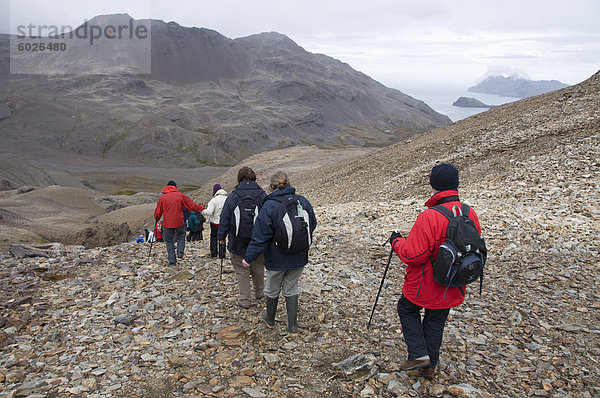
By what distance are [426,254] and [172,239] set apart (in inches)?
272

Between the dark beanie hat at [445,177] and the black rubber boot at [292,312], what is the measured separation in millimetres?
2725

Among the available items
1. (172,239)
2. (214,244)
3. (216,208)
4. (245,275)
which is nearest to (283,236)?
(245,275)

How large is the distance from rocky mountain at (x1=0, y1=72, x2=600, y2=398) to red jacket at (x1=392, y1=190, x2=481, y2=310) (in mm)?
1134

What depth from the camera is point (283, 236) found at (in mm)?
5750

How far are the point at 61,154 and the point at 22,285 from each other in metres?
133

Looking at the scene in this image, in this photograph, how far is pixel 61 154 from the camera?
4889 inches

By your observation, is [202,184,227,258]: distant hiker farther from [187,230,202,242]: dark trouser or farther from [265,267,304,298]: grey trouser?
[265,267,304,298]: grey trouser

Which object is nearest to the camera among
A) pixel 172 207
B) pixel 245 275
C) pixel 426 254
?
pixel 426 254

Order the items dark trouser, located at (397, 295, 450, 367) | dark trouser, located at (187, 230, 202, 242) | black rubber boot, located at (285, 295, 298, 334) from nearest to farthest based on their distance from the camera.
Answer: dark trouser, located at (397, 295, 450, 367) → black rubber boot, located at (285, 295, 298, 334) → dark trouser, located at (187, 230, 202, 242)

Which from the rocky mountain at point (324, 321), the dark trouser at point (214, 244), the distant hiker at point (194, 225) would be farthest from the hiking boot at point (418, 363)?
the distant hiker at point (194, 225)

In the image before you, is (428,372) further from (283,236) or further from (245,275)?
(245,275)

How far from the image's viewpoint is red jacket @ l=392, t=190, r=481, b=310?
464cm

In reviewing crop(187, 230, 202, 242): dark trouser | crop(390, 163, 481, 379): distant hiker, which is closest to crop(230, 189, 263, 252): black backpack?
crop(390, 163, 481, 379): distant hiker

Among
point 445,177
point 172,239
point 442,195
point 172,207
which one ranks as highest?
point 445,177
